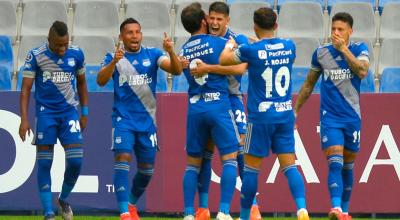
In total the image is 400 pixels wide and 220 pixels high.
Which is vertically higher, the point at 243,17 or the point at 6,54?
the point at 243,17

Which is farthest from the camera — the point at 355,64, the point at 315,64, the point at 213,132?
the point at 315,64

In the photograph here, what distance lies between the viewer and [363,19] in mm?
17172

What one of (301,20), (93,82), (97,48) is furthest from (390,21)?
(93,82)

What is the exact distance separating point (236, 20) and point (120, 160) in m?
5.96

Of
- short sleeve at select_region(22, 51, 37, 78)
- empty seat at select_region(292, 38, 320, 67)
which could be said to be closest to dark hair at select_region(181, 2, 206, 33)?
short sleeve at select_region(22, 51, 37, 78)

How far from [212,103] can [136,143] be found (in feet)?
3.47

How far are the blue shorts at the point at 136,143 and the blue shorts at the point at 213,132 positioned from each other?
0.50 meters

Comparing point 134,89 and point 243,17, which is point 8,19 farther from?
point 134,89

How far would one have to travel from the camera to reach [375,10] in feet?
57.7

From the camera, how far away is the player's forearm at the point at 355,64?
11562 mm

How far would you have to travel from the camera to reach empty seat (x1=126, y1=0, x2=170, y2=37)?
17.1 m

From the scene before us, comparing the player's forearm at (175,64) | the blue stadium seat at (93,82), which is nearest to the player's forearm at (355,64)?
the player's forearm at (175,64)

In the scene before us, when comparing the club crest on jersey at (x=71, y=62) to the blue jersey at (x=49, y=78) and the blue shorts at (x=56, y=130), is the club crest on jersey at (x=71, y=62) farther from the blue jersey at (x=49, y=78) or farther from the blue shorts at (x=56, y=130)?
the blue shorts at (x=56, y=130)

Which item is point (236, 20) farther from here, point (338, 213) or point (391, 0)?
point (338, 213)
